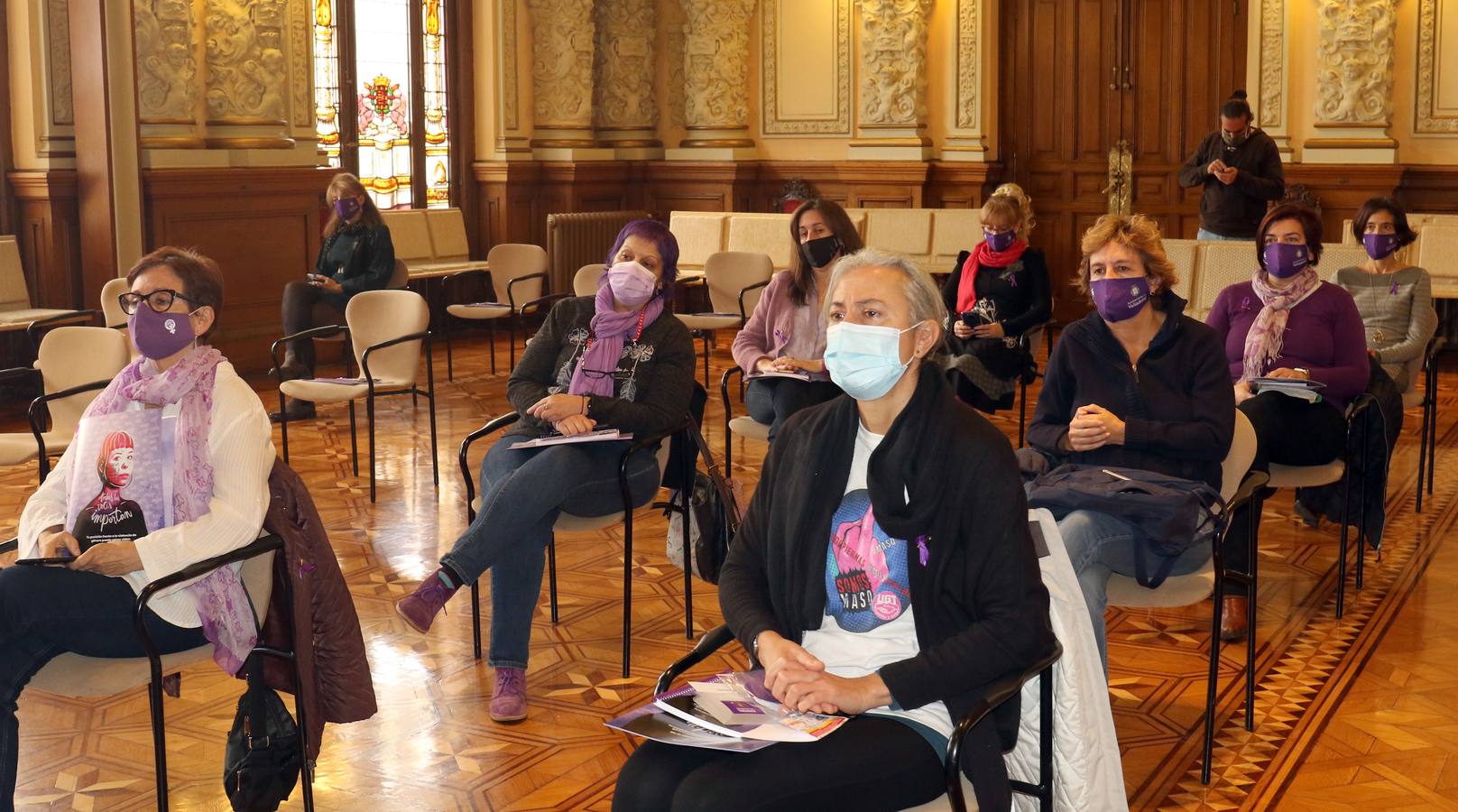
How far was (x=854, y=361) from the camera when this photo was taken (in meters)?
2.62

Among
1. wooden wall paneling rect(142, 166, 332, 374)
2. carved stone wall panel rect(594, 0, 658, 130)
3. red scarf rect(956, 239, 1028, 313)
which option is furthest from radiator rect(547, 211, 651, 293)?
red scarf rect(956, 239, 1028, 313)

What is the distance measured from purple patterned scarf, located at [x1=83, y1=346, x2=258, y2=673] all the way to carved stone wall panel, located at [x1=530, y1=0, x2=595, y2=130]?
9364 millimetres

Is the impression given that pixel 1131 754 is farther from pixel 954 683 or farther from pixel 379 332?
Result: pixel 379 332

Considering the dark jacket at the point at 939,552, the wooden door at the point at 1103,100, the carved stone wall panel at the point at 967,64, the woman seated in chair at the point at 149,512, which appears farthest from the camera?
the carved stone wall panel at the point at 967,64

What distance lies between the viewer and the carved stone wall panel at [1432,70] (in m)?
10.4

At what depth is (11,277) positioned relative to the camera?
855cm

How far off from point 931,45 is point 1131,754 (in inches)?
369

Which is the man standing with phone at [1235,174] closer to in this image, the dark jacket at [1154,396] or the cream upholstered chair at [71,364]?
the dark jacket at [1154,396]

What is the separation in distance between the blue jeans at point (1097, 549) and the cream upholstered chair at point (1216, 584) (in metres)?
0.05

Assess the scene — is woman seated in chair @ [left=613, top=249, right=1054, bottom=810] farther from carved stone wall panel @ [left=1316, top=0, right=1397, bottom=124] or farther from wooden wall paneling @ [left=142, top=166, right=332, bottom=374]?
carved stone wall panel @ [left=1316, top=0, right=1397, bottom=124]

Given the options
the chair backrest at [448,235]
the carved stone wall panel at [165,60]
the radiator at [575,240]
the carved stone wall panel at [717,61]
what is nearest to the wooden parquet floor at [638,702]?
the carved stone wall panel at [165,60]

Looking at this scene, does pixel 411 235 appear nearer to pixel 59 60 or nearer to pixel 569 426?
pixel 59 60

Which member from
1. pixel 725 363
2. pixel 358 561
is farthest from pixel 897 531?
pixel 725 363

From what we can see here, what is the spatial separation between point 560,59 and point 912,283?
1002cm
